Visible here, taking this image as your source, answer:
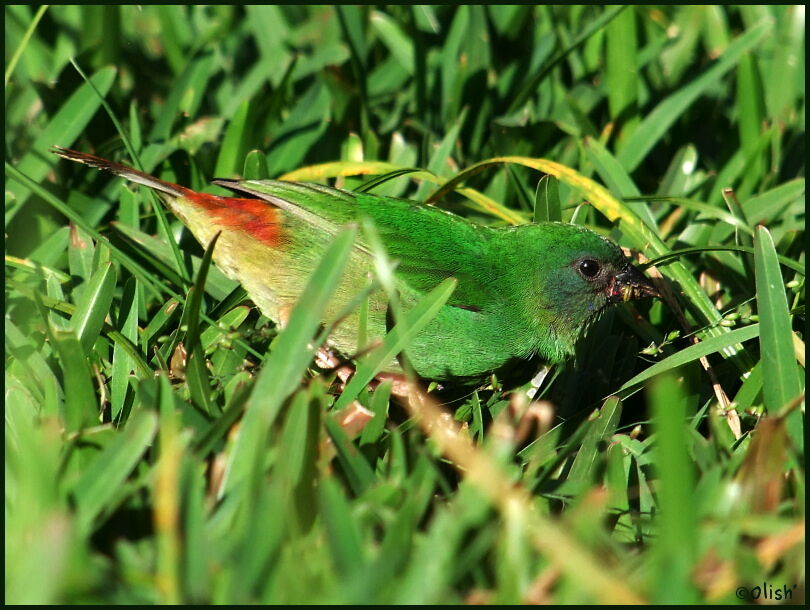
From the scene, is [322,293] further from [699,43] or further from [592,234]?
[699,43]

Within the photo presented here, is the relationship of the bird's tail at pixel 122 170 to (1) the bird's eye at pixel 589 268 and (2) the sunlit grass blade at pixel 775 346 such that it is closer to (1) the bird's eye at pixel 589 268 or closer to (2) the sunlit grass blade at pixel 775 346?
(1) the bird's eye at pixel 589 268

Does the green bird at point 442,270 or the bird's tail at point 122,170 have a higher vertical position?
the bird's tail at point 122,170

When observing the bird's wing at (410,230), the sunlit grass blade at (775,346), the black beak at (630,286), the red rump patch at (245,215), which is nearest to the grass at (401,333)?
the sunlit grass blade at (775,346)

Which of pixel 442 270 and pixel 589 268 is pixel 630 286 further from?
pixel 442 270

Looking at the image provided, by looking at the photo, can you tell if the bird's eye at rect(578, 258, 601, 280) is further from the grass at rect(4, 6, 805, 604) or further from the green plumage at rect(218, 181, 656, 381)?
the grass at rect(4, 6, 805, 604)

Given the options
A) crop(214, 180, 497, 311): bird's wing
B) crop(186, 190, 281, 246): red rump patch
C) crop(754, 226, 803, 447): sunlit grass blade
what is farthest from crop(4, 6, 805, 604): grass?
crop(214, 180, 497, 311): bird's wing

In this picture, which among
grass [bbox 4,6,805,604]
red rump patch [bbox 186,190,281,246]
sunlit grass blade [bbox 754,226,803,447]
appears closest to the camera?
grass [bbox 4,6,805,604]

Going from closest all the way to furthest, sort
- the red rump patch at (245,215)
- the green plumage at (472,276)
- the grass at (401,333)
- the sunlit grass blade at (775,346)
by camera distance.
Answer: the grass at (401,333)
the sunlit grass blade at (775,346)
the green plumage at (472,276)
the red rump patch at (245,215)

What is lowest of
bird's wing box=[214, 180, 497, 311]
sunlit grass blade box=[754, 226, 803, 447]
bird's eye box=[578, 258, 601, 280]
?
sunlit grass blade box=[754, 226, 803, 447]
